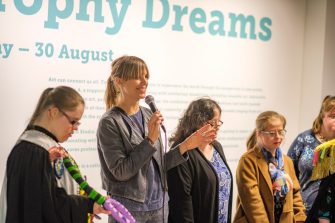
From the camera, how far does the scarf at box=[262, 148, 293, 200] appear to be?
10.8 ft

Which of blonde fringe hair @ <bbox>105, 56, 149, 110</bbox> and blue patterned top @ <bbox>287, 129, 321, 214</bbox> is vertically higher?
blonde fringe hair @ <bbox>105, 56, 149, 110</bbox>

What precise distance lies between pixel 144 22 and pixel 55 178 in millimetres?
2110

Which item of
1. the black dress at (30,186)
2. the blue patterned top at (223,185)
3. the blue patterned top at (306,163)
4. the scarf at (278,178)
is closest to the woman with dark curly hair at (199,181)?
the blue patterned top at (223,185)

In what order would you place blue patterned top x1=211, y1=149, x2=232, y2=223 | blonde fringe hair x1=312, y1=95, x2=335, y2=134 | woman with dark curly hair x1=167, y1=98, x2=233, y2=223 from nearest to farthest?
woman with dark curly hair x1=167, y1=98, x2=233, y2=223 < blue patterned top x1=211, y1=149, x2=232, y2=223 < blonde fringe hair x1=312, y1=95, x2=335, y2=134

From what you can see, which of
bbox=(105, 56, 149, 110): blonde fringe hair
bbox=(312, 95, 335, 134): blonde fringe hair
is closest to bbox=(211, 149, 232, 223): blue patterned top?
bbox=(105, 56, 149, 110): blonde fringe hair

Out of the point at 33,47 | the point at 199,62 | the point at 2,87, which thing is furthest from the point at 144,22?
the point at 2,87

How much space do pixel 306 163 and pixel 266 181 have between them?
0.62 m

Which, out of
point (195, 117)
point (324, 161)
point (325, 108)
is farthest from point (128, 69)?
point (325, 108)

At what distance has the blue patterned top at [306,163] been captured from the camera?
3.73 meters

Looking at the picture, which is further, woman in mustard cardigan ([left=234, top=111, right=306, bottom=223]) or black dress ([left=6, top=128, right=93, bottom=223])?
woman in mustard cardigan ([left=234, top=111, right=306, bottom=223])

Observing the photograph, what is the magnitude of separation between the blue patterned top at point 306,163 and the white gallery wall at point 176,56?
0.87 m

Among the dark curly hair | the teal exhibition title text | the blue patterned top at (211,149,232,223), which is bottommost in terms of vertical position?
the blue patterned top at (211,149,232,223)

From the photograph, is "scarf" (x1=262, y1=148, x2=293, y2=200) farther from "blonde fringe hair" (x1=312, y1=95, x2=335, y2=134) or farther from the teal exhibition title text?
the teal exhibition title text

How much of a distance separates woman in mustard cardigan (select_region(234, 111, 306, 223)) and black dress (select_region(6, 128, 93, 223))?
4.82 ft
